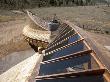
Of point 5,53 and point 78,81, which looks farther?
point 5,53

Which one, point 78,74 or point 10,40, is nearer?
point 78,74

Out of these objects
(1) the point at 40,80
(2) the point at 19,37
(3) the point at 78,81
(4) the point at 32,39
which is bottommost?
(2) the point at 19,37

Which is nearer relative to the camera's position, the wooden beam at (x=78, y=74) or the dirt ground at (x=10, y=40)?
Answer: the wooden beam at (x=78, y=74)

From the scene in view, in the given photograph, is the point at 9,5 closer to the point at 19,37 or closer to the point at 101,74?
the point at 19,37

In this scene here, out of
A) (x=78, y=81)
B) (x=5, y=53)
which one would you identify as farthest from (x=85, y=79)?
(x=5, y=53)

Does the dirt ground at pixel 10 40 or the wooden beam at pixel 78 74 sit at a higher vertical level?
the wooden beam at pixel 78 74

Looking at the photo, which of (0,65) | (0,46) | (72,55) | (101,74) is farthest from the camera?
(0,46)

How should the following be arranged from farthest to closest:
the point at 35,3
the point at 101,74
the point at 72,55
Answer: the point at 35,3 < the point at 72,55 < the point at 101,74

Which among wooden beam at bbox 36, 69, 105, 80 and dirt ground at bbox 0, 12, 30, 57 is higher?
wooden beam at bbox 36, 69, 105, 80

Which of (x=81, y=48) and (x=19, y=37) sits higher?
(x=81, y=48)

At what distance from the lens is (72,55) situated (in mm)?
6918

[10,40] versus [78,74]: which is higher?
[78,74]

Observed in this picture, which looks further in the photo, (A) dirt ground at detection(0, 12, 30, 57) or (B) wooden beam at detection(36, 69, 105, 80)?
(A) dirt ground at detection(0, 12, 30, 57)

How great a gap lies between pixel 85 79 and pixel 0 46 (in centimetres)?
2557
